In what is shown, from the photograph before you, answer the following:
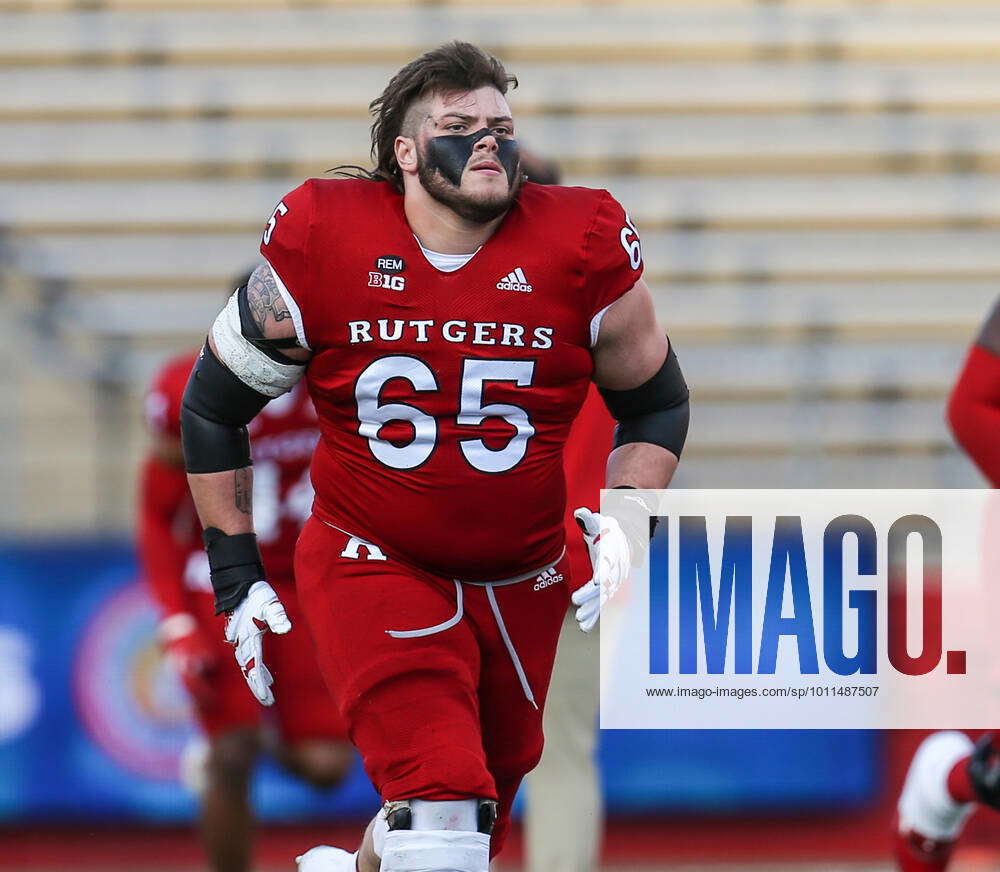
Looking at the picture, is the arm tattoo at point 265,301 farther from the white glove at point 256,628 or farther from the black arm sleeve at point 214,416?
the white glove at point 256,628

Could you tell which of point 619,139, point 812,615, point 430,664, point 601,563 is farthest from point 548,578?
point 619,139

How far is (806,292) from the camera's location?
29.1 ft

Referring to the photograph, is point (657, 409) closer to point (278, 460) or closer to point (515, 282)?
point (515, 282)

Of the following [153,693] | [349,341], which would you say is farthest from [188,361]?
[349,341]

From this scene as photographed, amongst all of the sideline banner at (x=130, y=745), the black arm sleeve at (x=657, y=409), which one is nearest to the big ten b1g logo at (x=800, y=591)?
the sideline banner at (x=130, y=745)

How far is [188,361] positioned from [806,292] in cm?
434

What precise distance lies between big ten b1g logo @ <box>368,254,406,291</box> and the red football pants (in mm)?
520

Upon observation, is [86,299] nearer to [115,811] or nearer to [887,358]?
[115,811]

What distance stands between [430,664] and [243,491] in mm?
606

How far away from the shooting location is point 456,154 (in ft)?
11.3

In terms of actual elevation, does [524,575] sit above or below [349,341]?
below

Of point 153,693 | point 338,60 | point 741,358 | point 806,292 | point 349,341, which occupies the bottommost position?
point 153,693

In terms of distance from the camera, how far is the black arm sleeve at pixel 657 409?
3.72 metres

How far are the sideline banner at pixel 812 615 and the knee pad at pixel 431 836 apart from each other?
2.53 meters
